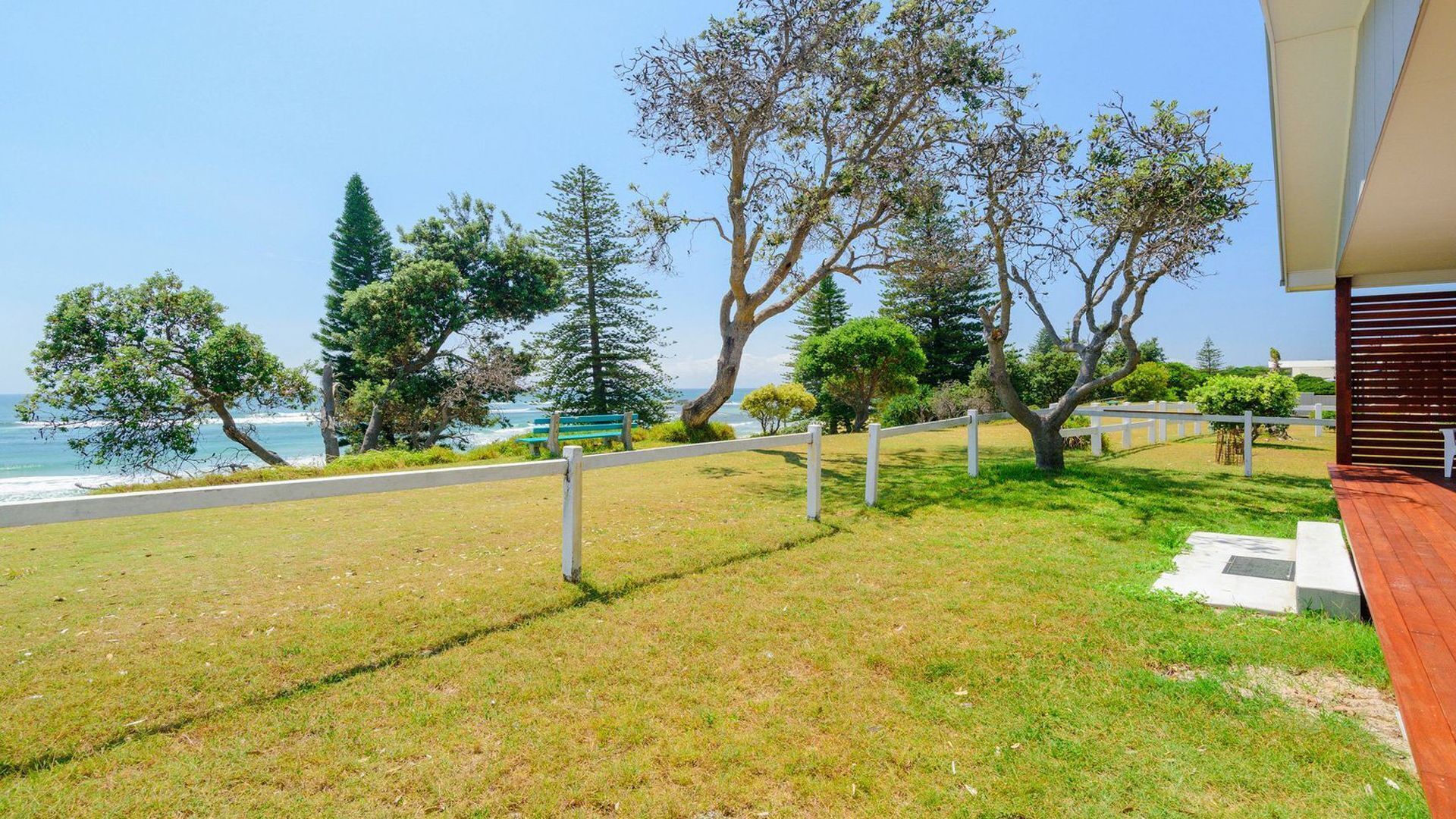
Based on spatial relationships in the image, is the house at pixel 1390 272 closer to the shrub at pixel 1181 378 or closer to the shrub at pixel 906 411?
the shrub at pixel 906 411

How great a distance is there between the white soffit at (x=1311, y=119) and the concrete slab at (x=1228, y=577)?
3.69 metres

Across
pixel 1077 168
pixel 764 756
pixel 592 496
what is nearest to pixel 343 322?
pixel 592 496

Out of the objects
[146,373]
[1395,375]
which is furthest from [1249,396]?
[146,373]

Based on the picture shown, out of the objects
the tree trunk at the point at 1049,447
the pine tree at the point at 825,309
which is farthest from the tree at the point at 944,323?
the tree trunk at the point at 1049,447

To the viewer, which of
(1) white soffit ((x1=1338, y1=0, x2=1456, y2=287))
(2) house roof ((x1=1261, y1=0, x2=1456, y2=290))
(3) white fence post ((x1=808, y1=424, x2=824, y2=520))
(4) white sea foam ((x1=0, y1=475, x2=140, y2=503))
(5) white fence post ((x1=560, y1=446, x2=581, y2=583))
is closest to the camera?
(1) white soffit ((x1=1338, y1=0, x2=1456, y2=287))

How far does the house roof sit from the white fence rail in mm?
4401

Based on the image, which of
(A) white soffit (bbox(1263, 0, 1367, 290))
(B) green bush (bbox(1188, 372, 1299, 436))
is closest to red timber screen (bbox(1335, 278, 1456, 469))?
(A) white soffit (bbox(1263, 0, 1367, 290))

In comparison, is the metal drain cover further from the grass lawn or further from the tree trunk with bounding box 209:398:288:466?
the tree trunk with bounding box 209:398:288:466

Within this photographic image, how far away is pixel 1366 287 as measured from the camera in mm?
7035

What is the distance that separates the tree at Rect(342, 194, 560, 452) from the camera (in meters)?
19.0

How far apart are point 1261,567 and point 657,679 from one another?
442cm

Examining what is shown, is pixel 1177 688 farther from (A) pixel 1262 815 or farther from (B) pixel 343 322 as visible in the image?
(B) pixel 343 322

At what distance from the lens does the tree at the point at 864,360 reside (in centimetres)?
1891

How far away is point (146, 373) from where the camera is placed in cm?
1457
